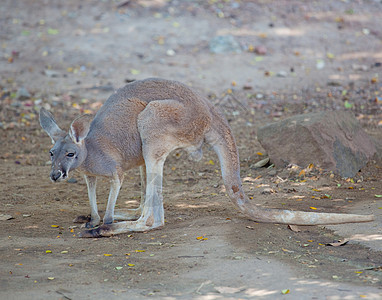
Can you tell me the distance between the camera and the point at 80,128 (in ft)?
14.8

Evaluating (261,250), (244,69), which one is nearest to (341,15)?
(244,69)

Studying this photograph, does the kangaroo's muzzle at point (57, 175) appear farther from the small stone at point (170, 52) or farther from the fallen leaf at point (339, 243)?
the small stone at point (170, 52)

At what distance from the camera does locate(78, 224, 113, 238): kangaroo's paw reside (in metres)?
4.52

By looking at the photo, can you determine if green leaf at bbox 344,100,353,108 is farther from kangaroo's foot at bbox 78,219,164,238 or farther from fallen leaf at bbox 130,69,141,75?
kangaroo's foot at bbox 78,219,164,238

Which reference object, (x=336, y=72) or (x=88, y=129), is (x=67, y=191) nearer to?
(x=88, y=129)

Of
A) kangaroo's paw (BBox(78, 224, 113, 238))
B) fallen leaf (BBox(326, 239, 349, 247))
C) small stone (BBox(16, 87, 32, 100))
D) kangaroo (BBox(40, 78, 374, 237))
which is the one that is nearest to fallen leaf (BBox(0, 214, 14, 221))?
kangaroo (BBox(40, 78, 374, 237))

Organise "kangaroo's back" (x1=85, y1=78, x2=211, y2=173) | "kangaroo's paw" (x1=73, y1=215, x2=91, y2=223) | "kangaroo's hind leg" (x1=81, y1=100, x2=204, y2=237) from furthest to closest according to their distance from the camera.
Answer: "kangaroo's paw" (x1=73, y1=215, x2=91, y2=223) < "kangaroo's back" (x1=85, y1=78, x2=211, y2=173) < "kangaroo's hind leg" (x1=81, y1=100, x2=204, y2=237)

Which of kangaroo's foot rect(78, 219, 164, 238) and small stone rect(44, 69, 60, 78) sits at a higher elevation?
small stone rect(44, 69, 60, 78)

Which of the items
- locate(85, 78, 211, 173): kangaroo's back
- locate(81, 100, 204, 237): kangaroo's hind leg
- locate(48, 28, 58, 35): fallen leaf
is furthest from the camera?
locate(48, 28, 58, 35): fallen leaf

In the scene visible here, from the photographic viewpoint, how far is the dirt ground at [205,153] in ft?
11.6

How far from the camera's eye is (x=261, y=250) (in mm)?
3951

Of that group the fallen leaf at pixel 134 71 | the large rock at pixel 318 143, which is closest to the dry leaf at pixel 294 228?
the large rock at pixel 318 143

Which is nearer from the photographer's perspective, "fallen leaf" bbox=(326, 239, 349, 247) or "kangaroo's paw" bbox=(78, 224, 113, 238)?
"fallen leaf" bbox=(326, 239, 349, 247)

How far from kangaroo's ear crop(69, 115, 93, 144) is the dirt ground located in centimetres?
80
